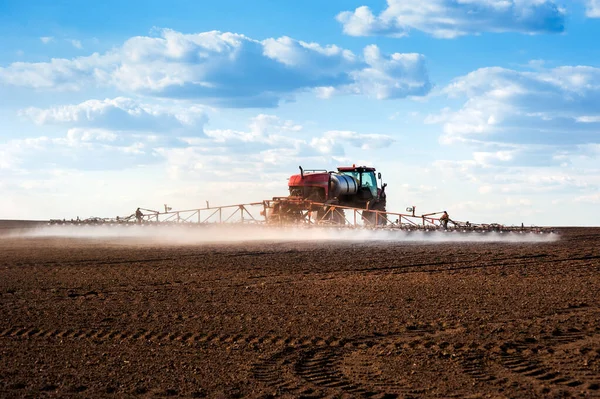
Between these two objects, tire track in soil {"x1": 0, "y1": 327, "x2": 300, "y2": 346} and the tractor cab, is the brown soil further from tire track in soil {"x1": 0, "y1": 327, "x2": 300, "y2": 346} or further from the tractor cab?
the tractor cab

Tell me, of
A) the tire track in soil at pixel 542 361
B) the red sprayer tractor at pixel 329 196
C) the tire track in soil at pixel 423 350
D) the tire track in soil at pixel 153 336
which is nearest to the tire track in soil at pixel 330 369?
the tire track in soil at pixel 423 350

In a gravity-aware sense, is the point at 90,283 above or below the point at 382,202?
below

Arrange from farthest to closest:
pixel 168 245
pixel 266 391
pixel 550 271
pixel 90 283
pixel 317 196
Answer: pixel 317 196
pixel 168 245
pixel 550 271
pixel 90 283
pixel 266 391

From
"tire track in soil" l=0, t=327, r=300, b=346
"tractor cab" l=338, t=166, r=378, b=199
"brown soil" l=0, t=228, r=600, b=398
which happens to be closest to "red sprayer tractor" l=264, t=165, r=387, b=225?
"tractor cab" l=338, t=166, r=378, b=199

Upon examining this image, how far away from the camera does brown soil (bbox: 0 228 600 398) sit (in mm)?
9469

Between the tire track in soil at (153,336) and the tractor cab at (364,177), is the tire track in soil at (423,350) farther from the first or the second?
the tractor cab at (364,177)

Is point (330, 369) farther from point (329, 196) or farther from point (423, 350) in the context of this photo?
point (329, 196)

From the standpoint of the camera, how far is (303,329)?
12609 millimetres

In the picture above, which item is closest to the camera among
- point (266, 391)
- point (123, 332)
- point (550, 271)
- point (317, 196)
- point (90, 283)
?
point (266, 391)

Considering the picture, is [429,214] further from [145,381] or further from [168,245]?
[145,381]

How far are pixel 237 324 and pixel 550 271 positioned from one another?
10826 mm

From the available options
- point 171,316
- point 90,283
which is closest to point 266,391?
point 171,316

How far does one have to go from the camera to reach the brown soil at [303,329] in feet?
31.1

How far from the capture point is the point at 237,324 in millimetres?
13164
